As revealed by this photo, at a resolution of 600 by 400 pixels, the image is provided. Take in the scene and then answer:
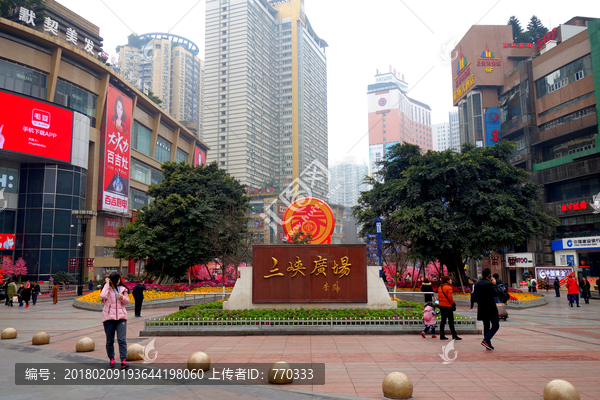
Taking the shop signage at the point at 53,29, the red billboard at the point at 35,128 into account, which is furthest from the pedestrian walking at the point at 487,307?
the shop signage at the point at 53,29

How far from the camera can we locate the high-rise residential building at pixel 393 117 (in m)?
145

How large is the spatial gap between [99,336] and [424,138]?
16709cm

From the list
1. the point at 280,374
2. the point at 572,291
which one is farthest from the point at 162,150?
the point at 280,374

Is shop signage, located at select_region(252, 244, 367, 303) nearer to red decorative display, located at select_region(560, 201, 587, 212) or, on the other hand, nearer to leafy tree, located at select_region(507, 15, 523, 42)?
red decorative display, located at select_region(560, 201, 587, 212)

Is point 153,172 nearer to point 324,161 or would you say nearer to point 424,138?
point 324,161

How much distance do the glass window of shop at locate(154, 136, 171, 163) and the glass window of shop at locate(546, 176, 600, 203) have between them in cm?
4893

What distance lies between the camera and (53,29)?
132 ft

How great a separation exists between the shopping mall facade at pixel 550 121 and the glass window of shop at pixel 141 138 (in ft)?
141

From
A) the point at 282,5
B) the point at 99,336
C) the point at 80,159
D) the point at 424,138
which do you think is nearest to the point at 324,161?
the point at 282,5

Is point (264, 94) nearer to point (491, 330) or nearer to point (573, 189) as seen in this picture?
point (573, 189)

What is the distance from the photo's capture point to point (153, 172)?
5578cm

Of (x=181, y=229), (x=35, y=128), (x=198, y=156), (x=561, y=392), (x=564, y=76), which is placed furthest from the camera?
(x=198, y=156)

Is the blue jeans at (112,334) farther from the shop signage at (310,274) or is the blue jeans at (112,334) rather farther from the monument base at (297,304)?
the shop signage at (310,274)

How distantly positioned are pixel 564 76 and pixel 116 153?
4787 centimetres
